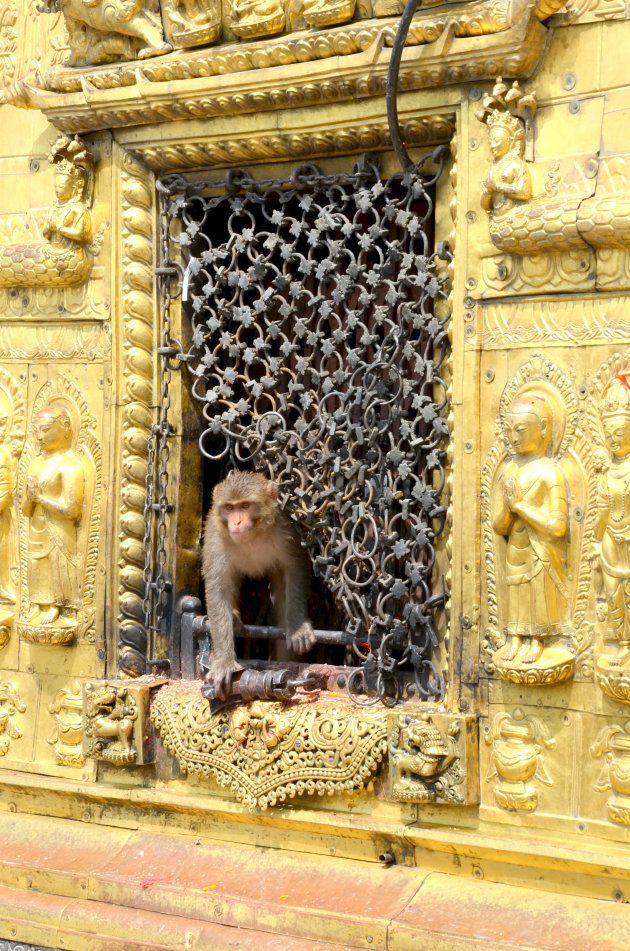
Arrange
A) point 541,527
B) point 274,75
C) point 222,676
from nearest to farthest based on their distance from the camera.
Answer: point 541,527 → point 274,75 → point 222,676

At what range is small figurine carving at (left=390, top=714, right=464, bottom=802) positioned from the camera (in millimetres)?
6594

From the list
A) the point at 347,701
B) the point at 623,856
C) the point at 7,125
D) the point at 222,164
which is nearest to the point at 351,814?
the point at 347,701

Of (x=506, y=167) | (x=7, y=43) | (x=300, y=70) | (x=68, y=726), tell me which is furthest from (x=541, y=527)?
(x=7, y=43)

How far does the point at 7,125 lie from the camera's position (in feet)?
26.3

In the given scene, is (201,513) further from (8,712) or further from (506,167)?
(506,167)

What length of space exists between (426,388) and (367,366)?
1.00 ft

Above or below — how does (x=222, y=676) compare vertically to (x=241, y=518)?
below

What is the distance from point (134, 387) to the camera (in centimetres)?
762

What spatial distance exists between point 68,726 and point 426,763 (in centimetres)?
211

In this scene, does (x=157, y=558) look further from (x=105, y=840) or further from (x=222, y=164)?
(x=222, y=164)

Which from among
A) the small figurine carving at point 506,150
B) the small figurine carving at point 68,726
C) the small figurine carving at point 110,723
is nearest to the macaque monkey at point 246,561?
the small figurine carving at point 110,723

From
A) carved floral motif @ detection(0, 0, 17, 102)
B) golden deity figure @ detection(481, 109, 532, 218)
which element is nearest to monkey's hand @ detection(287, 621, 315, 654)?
golden deity figure @ detection(481, 109, 532, 218)

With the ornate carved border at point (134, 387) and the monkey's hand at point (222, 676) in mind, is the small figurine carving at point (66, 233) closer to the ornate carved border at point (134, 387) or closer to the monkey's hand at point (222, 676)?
the ornate carved border at point (134, 387)

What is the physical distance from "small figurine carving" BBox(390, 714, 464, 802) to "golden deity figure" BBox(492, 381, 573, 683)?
0.43 metres
